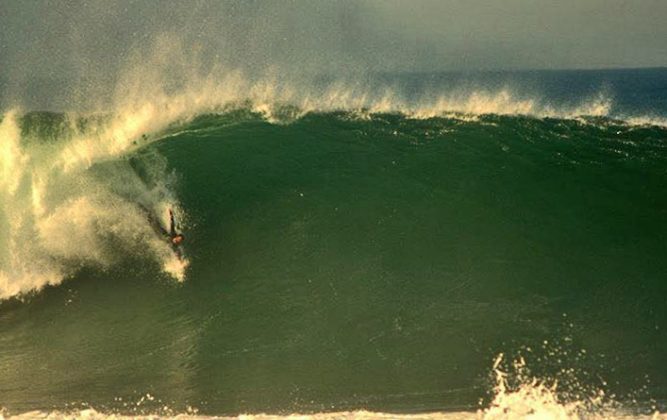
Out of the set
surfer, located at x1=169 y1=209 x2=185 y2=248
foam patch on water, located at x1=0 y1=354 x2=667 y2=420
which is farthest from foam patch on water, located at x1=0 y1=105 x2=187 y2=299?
foam patch on water, located at x1=0 y1=354 x2=667 y2=420

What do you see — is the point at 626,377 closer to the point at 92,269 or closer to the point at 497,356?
the point at 497,356

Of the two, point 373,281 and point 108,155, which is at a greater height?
point 108,155

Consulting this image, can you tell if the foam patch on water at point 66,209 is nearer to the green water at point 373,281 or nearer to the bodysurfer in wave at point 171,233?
the bodysurfer in wave at point 171,233

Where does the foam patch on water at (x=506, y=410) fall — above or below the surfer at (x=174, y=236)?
below

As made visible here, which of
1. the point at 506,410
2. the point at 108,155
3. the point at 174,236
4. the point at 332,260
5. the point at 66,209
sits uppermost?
the point at 108,155

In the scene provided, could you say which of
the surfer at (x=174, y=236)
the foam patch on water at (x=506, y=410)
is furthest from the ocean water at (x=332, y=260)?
the surfer at (x=174, y=236)

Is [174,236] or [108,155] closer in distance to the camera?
[174,236]

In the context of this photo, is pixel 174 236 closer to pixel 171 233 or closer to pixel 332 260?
pixel 171 233

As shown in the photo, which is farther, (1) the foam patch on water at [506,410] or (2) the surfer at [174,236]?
(2) the surfer at [174,236]

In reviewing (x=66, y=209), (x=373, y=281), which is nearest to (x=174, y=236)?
(x=66, y=209)
